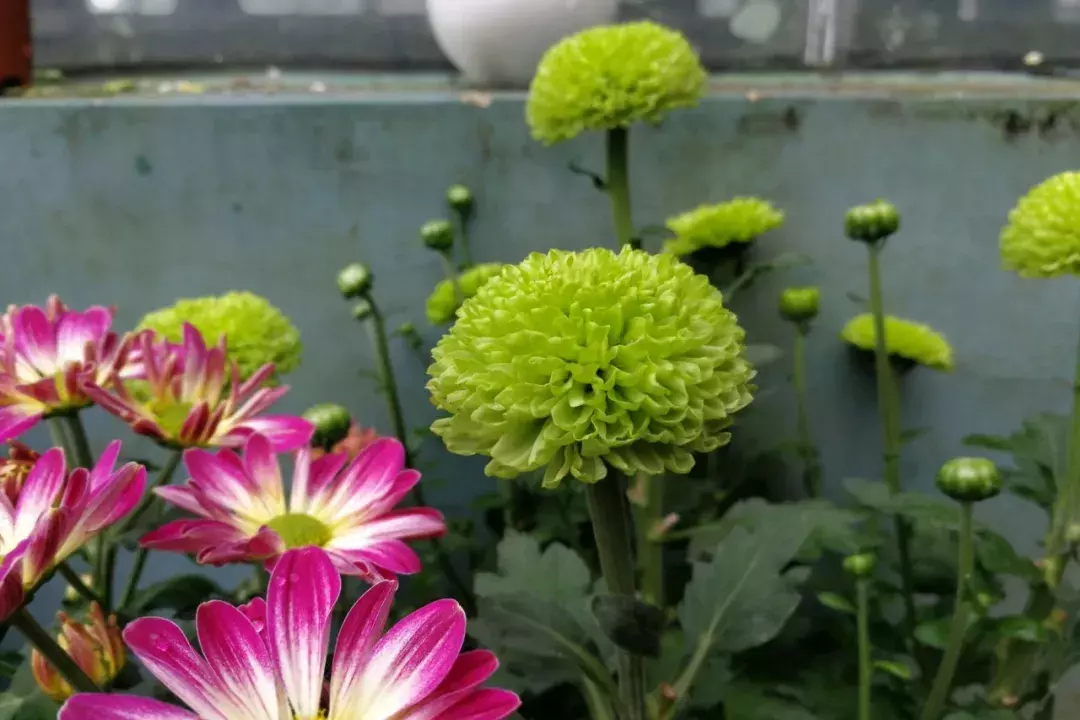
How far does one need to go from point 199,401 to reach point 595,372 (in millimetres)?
313

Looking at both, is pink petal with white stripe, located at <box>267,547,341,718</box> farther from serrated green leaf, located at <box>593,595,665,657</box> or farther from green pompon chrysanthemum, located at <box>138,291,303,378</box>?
green pompon chrysanthemum, located at <box>138,291,303,378</box>

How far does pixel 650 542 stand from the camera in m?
0.67

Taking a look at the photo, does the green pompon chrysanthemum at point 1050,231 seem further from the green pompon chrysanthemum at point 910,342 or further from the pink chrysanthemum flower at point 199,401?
the pink chrysanthemum flower at point 199,401

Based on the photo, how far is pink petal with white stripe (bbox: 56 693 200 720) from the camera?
0.82ft

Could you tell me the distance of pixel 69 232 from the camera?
2.84 feet

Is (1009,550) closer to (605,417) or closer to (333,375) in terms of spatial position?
(605,417)

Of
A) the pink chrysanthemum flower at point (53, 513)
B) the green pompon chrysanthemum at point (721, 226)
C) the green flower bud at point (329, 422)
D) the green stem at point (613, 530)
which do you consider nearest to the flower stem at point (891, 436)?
the green pompon chrysanthemum at point (721, 226)

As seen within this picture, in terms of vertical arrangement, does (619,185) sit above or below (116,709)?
above

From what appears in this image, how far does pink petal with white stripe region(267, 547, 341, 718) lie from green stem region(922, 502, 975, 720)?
0.38 meters

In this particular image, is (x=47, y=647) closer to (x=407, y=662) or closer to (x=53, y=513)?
(x=53, y=513)

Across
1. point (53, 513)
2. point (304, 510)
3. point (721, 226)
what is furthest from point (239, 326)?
point (721, 226)

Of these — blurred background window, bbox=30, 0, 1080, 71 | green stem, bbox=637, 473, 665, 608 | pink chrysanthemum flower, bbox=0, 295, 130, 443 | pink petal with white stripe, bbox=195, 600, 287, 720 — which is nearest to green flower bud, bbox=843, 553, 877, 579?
green stem, bbox=637, 473, 665, 608

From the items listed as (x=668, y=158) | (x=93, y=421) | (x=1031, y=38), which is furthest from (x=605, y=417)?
(x=1031, y=38)

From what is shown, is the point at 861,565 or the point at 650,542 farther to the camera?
the point at 650,542
